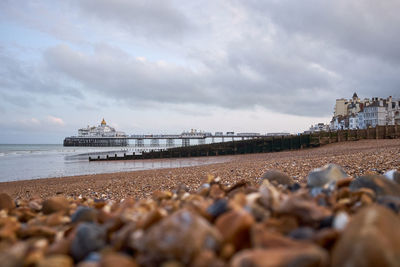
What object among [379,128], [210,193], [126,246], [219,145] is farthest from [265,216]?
[379,128]

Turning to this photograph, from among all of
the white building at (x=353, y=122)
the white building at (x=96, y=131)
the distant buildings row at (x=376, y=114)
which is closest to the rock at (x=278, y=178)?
the distant buildings row at (x=376, y=114)

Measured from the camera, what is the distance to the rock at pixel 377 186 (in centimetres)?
239

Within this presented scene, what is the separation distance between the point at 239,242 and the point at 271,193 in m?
0.60

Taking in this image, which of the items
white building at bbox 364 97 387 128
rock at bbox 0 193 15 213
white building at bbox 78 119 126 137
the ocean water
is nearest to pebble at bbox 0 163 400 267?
rock at bbox 0 193 15 213

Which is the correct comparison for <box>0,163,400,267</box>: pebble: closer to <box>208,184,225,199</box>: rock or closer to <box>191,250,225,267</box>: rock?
<box>191,250,225,267</box>: rock

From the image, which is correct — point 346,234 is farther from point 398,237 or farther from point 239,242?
point 239,242

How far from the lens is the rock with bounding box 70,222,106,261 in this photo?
4.79 feet

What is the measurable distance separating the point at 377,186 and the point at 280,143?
22.7 metres

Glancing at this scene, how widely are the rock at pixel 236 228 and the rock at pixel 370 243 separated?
0.42 metres

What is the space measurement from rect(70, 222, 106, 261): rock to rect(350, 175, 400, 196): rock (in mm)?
2113

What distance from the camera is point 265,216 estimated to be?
66.0 inches

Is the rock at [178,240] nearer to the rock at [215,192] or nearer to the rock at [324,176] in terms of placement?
the rock at [215,192]

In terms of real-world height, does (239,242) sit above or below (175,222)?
below

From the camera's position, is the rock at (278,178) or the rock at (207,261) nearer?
the rock at (207,261)
